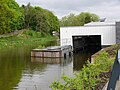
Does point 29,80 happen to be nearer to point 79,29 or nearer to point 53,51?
point 53,51

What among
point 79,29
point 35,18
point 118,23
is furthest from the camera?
point 35,18

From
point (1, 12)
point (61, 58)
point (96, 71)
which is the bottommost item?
point (61, 58)

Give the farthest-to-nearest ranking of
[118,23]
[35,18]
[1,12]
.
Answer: [35,18] → [1,12] → [118,23]

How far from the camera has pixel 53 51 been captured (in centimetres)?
3002

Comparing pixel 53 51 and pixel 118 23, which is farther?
pixel 118 23

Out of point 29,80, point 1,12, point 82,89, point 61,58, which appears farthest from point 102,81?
point 1,12

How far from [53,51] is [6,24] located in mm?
23444

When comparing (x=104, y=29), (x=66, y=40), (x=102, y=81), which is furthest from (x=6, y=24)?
(x=102, y=81)

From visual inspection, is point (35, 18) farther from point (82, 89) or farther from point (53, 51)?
point (82, 89)

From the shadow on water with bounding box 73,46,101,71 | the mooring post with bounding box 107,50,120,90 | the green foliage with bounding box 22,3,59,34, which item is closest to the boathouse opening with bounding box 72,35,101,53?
the shadow on water with bounding box 73,46,101,71

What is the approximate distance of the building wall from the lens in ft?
119

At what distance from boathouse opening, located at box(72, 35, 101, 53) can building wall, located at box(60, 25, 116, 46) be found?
2.65 meters

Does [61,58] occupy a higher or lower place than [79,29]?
lower

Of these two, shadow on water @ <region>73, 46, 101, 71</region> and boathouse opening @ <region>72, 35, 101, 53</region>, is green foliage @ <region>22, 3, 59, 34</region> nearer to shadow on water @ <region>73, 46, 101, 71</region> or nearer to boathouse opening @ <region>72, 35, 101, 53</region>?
boathouse opening @ <region>72, 35, 101, 53</region>
